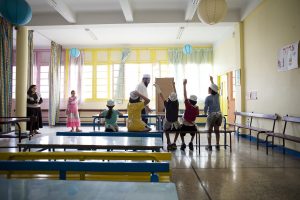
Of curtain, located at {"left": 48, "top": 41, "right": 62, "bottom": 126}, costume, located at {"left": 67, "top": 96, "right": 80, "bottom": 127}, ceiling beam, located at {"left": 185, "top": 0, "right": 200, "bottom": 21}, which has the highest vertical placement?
ceiling beam, located at {"left": 185, "top": 0, "right": 200, "bottom": 21}

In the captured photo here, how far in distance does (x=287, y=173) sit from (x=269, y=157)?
103cm

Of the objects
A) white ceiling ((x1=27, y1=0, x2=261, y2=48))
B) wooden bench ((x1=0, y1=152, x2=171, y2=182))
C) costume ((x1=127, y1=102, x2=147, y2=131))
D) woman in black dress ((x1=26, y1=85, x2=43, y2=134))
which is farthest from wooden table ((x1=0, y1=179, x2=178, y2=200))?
woman in black dress ((x1=26, y1=85, x2=43, y2=134))

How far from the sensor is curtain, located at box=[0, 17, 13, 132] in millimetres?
7190

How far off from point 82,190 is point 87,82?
10.9 meters

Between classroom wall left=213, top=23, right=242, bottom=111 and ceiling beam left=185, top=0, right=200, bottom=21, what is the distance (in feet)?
4.82

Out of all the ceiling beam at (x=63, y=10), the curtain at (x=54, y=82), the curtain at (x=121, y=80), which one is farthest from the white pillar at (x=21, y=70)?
the curtain at (x=121, y=80)

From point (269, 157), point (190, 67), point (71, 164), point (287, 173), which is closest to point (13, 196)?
point (71, 164)

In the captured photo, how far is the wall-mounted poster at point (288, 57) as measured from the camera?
179 inches

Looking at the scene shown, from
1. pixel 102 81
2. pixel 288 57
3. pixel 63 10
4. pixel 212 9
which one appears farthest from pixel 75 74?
pixel 288 57

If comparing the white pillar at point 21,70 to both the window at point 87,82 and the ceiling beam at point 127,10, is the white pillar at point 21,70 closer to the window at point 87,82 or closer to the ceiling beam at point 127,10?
the ceiling beam at point 127,10

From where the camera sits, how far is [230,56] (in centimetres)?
875

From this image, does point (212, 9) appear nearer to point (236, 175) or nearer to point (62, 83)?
point (236, 175)

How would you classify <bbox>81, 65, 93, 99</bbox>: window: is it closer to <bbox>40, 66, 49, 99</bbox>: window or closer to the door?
<bbox>40, 66, 49, 99</bbox>: window

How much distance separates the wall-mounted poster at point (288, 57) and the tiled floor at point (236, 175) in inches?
65.9
